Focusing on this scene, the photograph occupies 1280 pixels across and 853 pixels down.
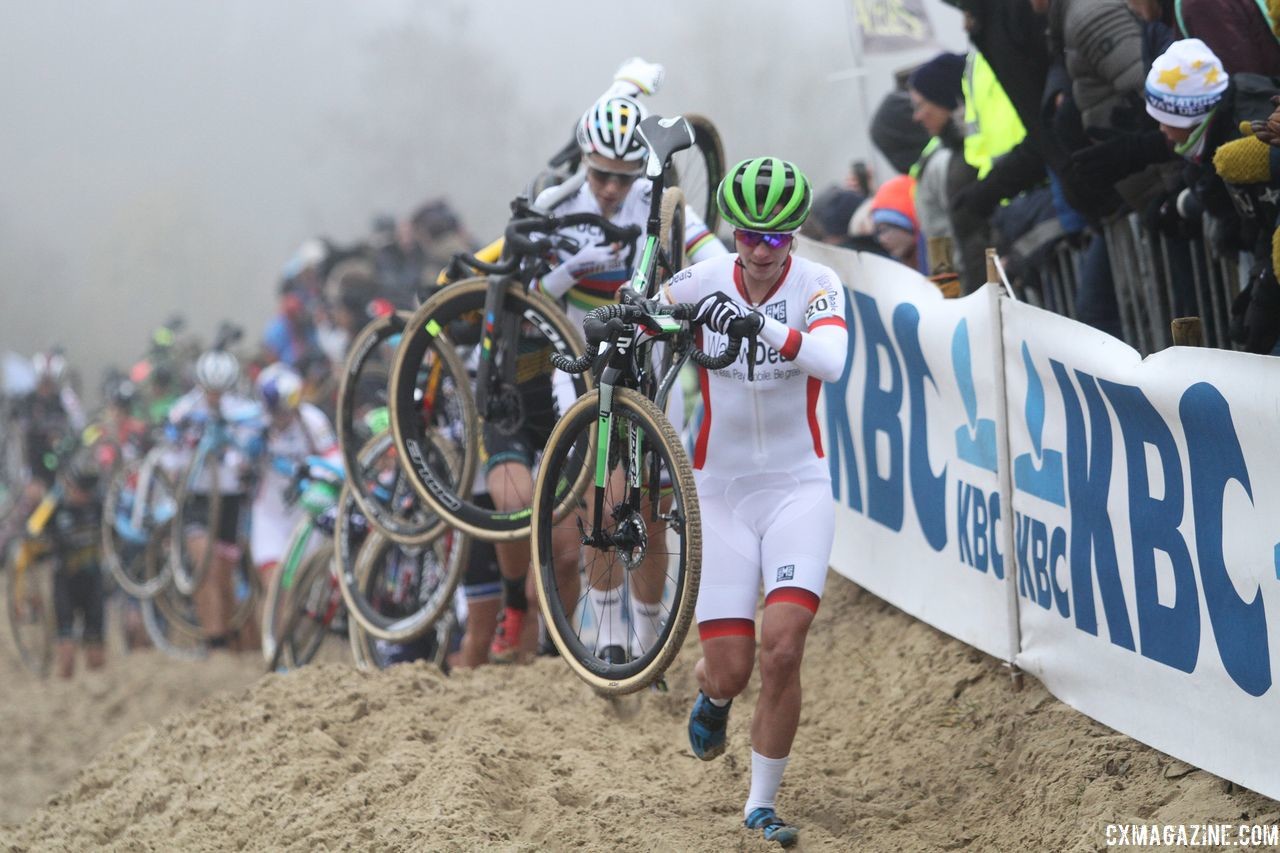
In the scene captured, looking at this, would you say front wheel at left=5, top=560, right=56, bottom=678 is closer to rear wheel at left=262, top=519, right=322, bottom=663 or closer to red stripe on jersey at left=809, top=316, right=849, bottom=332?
rear wheel at left=262, top=519, right=322, bottom=663

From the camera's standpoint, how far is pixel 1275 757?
16.7 ft

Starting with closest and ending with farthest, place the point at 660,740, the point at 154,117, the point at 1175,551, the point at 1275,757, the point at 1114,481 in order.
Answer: the point at 1275,757, the point at 1175,551, the point at 1114,481, the point at 660,740, the point at 154,117

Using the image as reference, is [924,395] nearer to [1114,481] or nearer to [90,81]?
[1114,481]

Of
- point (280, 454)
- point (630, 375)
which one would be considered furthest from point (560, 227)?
point (280, 454)

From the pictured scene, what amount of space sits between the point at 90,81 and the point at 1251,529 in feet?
157

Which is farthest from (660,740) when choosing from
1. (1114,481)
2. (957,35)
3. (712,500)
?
(957,35)

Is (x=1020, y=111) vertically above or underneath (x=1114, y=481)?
above

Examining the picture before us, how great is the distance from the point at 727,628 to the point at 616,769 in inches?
47.6

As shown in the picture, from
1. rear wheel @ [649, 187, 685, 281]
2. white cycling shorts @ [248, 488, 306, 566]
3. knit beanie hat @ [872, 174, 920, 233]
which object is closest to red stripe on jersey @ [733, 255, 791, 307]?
rear wheel @ [649, 187, 685, 281]

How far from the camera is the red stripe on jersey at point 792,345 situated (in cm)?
579

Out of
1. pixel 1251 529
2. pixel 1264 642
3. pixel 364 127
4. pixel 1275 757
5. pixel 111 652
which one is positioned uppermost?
pixel 364 127

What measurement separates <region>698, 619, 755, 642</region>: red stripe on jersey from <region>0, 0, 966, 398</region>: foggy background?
32.4 m

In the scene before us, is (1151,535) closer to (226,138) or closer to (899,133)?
(899,133)

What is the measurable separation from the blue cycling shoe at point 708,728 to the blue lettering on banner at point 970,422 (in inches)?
66.9
